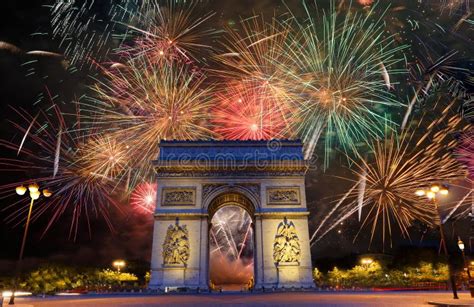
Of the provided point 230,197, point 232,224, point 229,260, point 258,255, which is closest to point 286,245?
point 258,255

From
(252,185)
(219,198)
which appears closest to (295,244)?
(252,185)

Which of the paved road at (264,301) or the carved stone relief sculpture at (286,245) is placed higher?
the carved stone relief sculpture at (286,245)

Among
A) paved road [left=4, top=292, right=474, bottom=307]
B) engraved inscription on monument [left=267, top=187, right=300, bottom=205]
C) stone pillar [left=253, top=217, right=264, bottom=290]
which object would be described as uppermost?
engraved inscription on monument [left=267, top=187, right=300, bottom=205]

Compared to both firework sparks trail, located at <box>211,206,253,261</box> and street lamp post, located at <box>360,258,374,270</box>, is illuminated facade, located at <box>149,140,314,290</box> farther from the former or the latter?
street lamp post, located at <box>360,258,374,270</box>

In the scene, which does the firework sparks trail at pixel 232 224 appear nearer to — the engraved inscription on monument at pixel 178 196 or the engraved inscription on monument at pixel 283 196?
the engraved inscription on monument at pixel 178 196

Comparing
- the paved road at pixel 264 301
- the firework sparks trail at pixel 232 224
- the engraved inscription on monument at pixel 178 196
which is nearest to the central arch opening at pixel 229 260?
the firework sparks trail at pixel 232 224

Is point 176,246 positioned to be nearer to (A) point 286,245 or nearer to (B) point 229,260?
(A) point 286,245

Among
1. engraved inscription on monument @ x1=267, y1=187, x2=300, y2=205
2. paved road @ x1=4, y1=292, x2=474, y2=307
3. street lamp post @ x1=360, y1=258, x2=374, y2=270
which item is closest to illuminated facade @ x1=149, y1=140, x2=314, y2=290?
engraved inscription on monument @ x1=267, y1=187, x2=300, y2=205

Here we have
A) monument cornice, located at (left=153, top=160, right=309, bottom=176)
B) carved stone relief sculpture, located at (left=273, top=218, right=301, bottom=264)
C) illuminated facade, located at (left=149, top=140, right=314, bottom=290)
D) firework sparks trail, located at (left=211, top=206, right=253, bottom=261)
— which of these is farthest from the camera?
firework sparks trail, located at (left=211, top=206, right=253, bottom=261)
